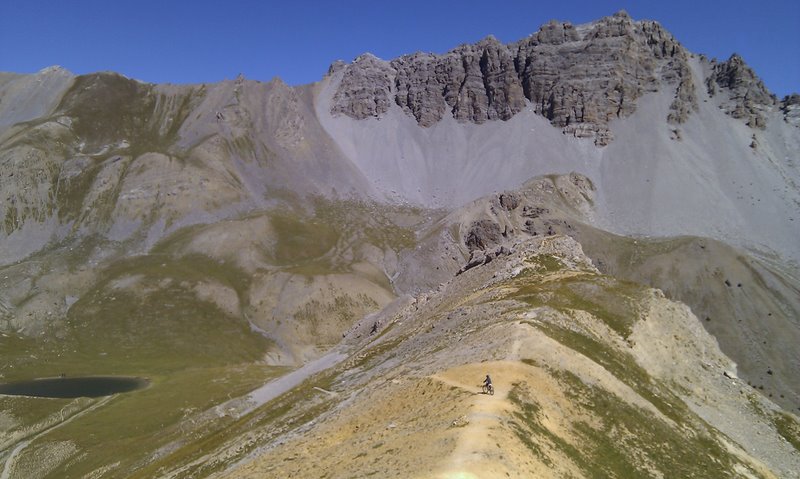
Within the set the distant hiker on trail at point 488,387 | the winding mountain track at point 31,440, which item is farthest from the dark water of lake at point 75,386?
the distant hiker on trail at point 488,387

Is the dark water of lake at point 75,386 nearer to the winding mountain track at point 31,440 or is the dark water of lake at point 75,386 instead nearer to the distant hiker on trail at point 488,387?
the winding mountain track at point 31,440

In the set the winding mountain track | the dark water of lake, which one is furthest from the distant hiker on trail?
the dark water of lake

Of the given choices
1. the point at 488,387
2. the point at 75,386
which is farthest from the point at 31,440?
the point at 488,387

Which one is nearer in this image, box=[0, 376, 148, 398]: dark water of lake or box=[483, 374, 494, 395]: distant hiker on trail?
box=[483, 374, 494, 395]: distant hiker on trail

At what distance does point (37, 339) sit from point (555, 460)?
16583cm

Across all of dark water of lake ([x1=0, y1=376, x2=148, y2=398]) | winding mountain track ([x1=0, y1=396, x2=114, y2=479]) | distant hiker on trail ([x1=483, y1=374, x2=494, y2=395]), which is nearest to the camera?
distant hiker on trail ([x1=483, y1=374, x2=494, y2=395])

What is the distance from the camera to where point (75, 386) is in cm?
12538

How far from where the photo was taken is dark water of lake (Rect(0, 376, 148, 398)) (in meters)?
117

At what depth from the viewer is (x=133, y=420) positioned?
99.1 meters

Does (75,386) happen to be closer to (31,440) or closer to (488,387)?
(31,440)

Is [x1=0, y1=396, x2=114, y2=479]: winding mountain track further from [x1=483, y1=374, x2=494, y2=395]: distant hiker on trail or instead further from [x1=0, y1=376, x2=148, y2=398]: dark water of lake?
[x1=483, y1=374, x2=494, y2=395]: distant hiker on trail

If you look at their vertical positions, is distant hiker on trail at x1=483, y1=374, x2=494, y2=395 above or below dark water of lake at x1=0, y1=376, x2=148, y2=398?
above

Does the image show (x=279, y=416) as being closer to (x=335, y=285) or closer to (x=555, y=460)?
(x=555, y=460)

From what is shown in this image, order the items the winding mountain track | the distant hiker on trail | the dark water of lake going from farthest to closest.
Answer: the dark water of lake, the winding mountain track, the distant hiker on trail
